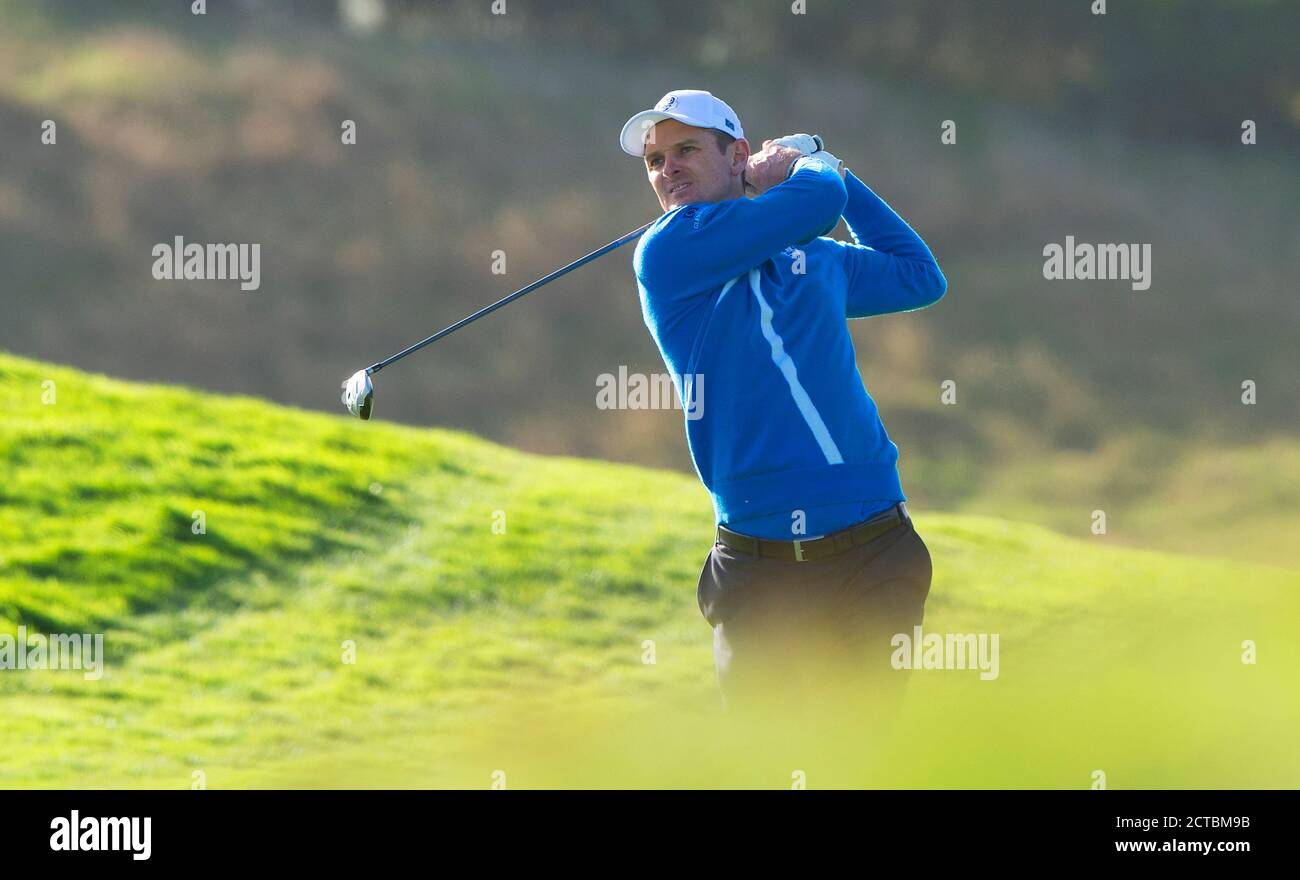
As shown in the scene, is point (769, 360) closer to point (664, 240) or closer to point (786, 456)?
point (786, 456)

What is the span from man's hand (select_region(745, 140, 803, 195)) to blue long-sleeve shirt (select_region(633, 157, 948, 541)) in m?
0.12

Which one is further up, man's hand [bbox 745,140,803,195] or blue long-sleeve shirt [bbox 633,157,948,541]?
man's hand [bbox 745,140,803,195]

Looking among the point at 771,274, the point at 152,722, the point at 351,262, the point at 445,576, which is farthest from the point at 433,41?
the point at 771,274

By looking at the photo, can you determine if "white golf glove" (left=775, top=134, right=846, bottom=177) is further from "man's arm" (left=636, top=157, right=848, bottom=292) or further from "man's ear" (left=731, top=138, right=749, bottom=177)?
"man's arm" (left=636, top=157, right=848, bottom=292)

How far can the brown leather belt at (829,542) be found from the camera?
4.38m

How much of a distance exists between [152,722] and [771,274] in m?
5.29

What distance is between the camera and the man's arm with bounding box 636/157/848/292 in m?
4.39

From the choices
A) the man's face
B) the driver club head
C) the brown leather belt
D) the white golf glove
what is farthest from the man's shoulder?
the driver club head

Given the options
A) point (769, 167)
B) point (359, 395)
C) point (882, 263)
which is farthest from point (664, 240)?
point (359, 395)

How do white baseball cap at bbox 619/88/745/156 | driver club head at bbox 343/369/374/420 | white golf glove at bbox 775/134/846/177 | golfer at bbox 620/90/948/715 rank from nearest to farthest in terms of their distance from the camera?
golfer at bbox 620/90/948/715 → white baseball cap at bbox 619/88/745/156 → white golf glove at bbox 775/134/846/177 → driver club head at bbox 343/369/374/420

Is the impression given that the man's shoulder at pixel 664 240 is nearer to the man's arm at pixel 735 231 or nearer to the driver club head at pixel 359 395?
the man's arm at pixel 735 231

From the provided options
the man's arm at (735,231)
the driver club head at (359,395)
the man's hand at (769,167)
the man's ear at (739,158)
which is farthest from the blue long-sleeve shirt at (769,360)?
the driver club head at (359,395)

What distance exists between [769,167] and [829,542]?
1.08m

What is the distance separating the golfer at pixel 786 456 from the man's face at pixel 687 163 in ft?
0.31
